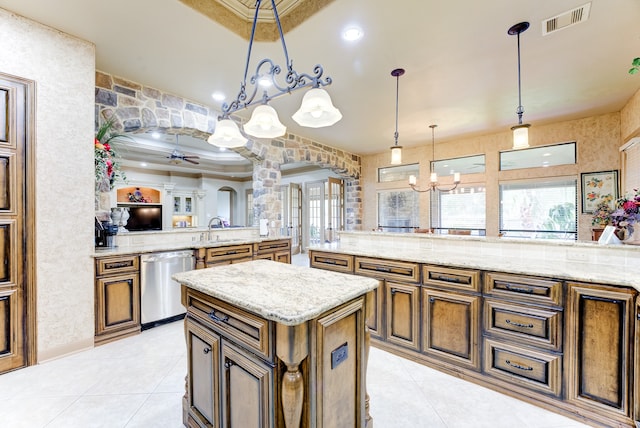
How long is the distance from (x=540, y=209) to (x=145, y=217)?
9646 millimetres

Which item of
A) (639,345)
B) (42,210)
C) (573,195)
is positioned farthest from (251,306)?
(573,195)

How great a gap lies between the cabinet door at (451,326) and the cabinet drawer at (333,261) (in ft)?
2.55

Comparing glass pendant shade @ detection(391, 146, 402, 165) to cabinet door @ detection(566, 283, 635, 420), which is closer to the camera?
cabinet door @ detection(566, 283, 635, 420)

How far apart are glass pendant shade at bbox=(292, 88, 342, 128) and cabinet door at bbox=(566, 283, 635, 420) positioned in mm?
1829

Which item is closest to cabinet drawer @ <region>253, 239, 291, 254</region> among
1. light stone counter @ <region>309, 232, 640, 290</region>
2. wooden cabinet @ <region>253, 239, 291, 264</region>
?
wooden cabinet @ <region>253, 239, 291, 264</region>

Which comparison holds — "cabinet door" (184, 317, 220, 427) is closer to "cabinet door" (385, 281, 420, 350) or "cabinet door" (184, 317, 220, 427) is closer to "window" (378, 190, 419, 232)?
"cabinet door" (385, 281, 420, 350)

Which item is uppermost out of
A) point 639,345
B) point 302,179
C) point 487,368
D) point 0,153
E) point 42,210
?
point 302,179

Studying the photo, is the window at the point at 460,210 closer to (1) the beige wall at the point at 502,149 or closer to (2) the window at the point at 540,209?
(1) the beige wall at the point at 502,149

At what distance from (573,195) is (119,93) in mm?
7052

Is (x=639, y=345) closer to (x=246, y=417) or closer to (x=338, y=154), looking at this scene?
(x=246, y=417)

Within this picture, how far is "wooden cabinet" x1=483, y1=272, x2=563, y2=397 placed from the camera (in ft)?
5.71

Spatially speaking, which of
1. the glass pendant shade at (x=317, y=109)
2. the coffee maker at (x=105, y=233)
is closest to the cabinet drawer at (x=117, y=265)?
the coffee maker at (x=105, y=233)

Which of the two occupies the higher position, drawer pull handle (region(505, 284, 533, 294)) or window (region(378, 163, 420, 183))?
window (region(378, 163, 420, 183))

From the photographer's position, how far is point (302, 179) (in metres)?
8.54
